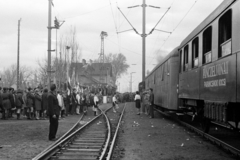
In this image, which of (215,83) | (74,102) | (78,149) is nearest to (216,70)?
(215,83)

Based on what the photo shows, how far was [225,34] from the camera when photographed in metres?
7.55

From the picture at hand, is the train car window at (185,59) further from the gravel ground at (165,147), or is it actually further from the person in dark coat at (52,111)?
the person in dark coat at (52,111)

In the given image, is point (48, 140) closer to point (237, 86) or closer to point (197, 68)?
point (197, 68)

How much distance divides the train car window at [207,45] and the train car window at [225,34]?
85 centimetres

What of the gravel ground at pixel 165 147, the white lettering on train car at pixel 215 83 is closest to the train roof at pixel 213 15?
the white lettering on train car at pixel 215 83

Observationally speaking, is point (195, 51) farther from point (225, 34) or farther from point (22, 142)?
point (22, 142)

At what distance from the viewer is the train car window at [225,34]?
7215 mm

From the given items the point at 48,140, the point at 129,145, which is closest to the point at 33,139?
the point at 48,140

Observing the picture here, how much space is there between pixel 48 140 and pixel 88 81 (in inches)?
3125

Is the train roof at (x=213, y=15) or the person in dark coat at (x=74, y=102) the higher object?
the train roof at (x=213, y=15)

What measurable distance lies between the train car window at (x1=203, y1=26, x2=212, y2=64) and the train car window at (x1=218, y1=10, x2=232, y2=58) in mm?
855

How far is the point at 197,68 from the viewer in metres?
9.96

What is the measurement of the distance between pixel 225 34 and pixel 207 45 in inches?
61.0

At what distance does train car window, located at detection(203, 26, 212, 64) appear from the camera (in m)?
8.73
